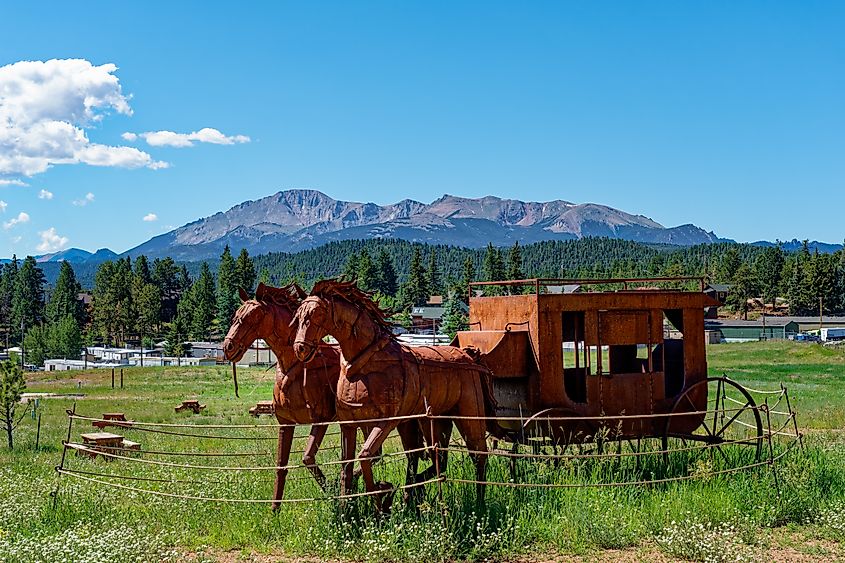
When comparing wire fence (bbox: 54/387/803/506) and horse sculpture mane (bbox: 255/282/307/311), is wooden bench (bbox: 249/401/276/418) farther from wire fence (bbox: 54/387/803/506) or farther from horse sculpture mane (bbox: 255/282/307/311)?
horse sculpture mane (bbox: 255/282/307/311)

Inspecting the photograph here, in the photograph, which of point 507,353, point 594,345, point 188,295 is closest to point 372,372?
point 507,353

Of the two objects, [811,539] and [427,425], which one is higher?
[427,425]

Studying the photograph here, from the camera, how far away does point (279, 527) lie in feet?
28.8

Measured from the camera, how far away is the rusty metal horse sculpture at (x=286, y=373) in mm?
9414

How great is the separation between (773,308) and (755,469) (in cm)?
10481

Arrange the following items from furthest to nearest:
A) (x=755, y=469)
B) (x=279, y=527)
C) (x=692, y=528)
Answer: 1. (x=755, y=469)
2. (x=279, y=527)
3. (x=692, y=528)

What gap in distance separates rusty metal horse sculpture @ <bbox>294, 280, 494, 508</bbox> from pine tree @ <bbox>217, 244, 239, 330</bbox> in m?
73.3

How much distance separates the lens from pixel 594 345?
10961 millimetres

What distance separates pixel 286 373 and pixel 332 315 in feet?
4.45

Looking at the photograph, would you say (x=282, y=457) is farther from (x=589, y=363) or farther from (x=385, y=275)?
(x=385, y=275)

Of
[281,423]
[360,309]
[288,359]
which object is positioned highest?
[360,309]

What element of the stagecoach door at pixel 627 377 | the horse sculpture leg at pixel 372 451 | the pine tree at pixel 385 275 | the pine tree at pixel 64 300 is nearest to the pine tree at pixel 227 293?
the pine tree at pixel 64 300

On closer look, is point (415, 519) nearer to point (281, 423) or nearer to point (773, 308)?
point (281, 423)

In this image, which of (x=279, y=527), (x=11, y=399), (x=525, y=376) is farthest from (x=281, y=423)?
(x=11, y=399)
